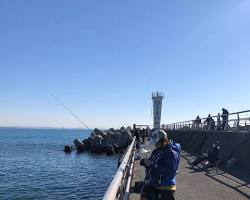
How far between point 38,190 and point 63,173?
27.5 feet

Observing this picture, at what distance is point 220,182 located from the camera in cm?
1195

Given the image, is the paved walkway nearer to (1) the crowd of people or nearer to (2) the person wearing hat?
(2) the person wearing hat

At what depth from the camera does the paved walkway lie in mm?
9773

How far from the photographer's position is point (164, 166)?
5637 mm

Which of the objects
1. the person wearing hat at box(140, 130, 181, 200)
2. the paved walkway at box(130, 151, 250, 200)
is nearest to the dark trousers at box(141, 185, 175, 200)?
the person wearing hat at box(140, 130, 181, 200)

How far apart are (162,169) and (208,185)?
6265mm

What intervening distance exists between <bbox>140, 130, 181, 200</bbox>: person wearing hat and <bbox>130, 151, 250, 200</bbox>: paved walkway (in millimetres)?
3463

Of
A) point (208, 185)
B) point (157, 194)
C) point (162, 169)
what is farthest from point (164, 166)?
point (208, 185)

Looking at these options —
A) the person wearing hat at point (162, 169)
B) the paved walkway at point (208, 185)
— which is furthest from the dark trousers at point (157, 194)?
the paved walkway at point (208, 185)

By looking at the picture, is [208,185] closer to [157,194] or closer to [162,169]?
[157,194]

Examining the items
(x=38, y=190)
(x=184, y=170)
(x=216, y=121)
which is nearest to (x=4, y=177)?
(x=38, y=190)

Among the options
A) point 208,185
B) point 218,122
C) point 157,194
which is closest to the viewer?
point 157,194

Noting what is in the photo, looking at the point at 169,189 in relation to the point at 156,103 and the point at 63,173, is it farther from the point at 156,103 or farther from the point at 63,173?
the point at 156,103

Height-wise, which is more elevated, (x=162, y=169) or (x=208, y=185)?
(x=162, y=169)
